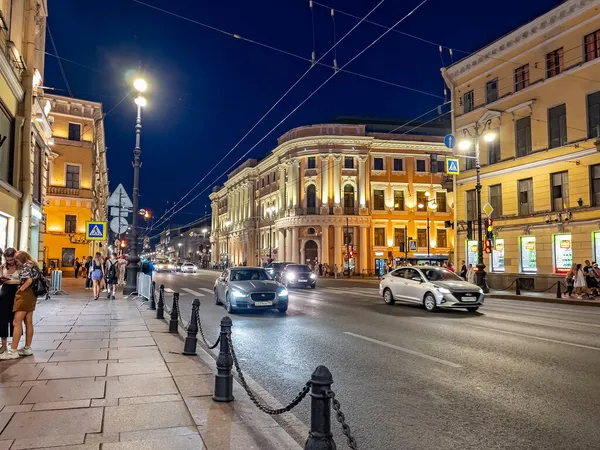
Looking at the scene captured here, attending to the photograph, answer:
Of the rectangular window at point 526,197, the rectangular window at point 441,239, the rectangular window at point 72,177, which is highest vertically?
the rectangular window at point 72,177

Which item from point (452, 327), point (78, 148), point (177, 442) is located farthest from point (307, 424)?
point (78, 148)

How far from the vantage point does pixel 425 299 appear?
15.3 metres

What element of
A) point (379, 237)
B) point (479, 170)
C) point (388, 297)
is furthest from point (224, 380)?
point (379, 237)

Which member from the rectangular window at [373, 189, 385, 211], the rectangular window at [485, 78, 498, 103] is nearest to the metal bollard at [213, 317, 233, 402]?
the rectangular window at [485, 78, 498, 103]

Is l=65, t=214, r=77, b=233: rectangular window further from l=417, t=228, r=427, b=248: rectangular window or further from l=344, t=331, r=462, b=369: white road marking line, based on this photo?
l=417, t=228, r=427, b=248: rectangular window

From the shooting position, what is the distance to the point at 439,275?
16062 millimetres

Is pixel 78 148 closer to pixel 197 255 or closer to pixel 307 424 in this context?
pixel 307 424

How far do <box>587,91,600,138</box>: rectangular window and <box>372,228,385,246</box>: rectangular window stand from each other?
36.7 meters

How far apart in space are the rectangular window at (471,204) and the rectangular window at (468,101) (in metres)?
5.66

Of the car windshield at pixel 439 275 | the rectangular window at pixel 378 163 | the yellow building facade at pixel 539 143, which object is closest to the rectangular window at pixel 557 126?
the yellow building facade at pixel 539 143

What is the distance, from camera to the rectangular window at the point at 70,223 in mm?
38812

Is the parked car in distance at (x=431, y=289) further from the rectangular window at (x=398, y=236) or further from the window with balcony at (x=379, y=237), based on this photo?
the rectangular window at (x=398, y=236)

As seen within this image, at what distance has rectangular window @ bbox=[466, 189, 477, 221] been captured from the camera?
1283 inches

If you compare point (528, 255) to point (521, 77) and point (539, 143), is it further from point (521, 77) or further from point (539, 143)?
point (521, 77)
